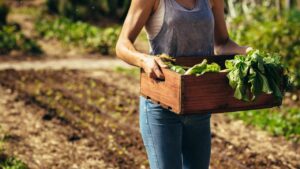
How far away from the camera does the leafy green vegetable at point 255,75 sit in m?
2.99

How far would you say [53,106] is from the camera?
847 centimetres

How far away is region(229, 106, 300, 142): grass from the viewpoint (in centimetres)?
735

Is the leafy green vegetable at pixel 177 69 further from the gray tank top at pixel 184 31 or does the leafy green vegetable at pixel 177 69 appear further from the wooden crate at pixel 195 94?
the gray tank top at pixel 184 31

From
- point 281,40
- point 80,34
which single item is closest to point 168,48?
point 281,40

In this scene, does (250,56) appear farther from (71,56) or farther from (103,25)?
(103,25)

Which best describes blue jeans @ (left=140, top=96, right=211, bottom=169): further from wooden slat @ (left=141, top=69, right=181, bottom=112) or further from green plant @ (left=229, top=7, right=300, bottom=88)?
green plant @ (left=229, top=7, right=300, bottom=88)

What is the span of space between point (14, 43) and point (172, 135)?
1051 centimetres

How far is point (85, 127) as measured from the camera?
7.58 m

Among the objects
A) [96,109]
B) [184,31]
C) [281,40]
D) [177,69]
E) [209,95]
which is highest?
[184,31]

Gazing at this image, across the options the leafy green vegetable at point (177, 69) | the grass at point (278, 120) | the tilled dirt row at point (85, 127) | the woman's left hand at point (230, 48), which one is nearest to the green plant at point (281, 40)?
the grass at point (278, 120)

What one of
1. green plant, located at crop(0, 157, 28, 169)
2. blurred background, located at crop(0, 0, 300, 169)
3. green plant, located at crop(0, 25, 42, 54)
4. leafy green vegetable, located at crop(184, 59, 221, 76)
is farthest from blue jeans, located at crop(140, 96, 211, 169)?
green plant, located at crop(0, 25, 42, 54)

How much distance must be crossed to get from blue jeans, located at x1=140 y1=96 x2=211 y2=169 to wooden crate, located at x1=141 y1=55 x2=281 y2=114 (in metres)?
0.08

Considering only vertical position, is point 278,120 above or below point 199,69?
below

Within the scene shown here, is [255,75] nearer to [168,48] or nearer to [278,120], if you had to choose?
[168,48]
